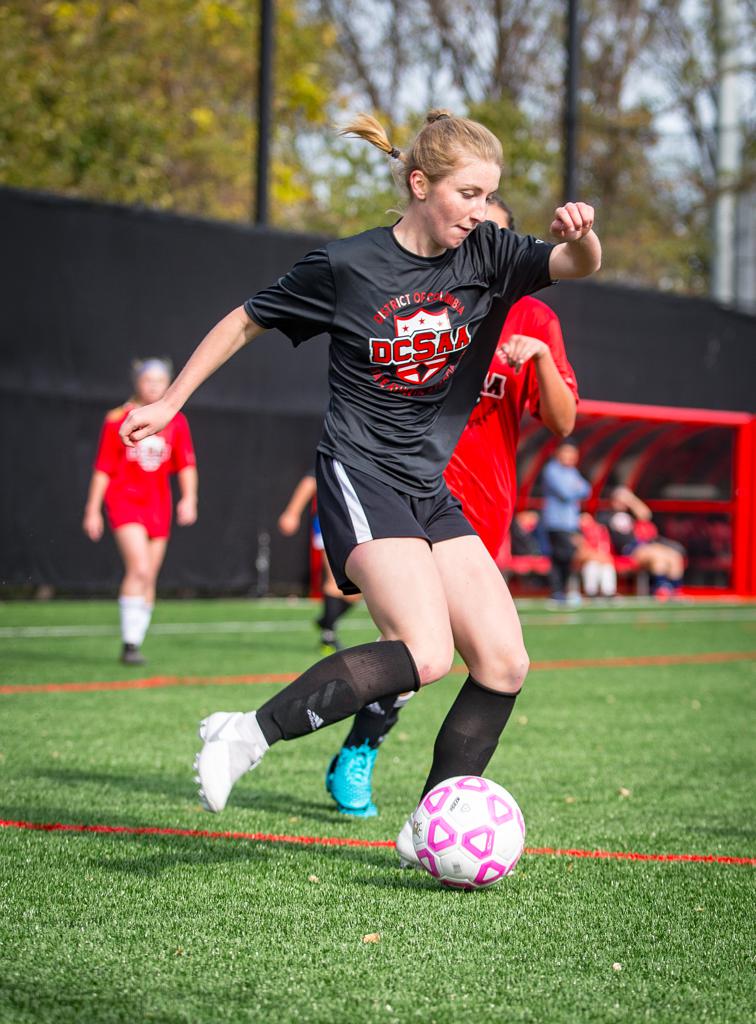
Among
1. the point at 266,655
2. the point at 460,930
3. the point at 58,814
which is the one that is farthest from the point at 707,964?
the point at 266,655

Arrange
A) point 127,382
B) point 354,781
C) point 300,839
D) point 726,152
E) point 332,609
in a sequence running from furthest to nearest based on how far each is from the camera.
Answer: point 726,152 → point 127,382 → point 332,609 → point 354,781 → point 300,839

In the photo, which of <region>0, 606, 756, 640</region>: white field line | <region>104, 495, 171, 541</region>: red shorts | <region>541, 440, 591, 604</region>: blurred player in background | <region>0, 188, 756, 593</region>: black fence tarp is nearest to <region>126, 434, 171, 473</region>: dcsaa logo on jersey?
<region>104, 495, 171, 541</region>: red shorts

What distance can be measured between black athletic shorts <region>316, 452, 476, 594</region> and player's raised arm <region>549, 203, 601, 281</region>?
2.68 ft

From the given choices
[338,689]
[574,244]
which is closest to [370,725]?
[338,689]

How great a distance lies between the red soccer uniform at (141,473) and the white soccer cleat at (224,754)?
19.4 ft

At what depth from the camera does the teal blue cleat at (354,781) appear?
482 cm

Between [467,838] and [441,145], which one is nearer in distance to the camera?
[467,838]

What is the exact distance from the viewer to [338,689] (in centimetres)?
363

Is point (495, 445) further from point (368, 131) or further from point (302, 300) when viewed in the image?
point (368, 131)

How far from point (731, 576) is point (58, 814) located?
53.0 ft

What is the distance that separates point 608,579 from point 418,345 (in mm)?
15143

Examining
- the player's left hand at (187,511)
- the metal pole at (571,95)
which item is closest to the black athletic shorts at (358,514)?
the player's left hand at (187,511)

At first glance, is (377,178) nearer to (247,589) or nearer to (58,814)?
(247,589)

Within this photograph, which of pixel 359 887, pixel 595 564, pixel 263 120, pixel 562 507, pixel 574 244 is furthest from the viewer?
pixel 595 564
